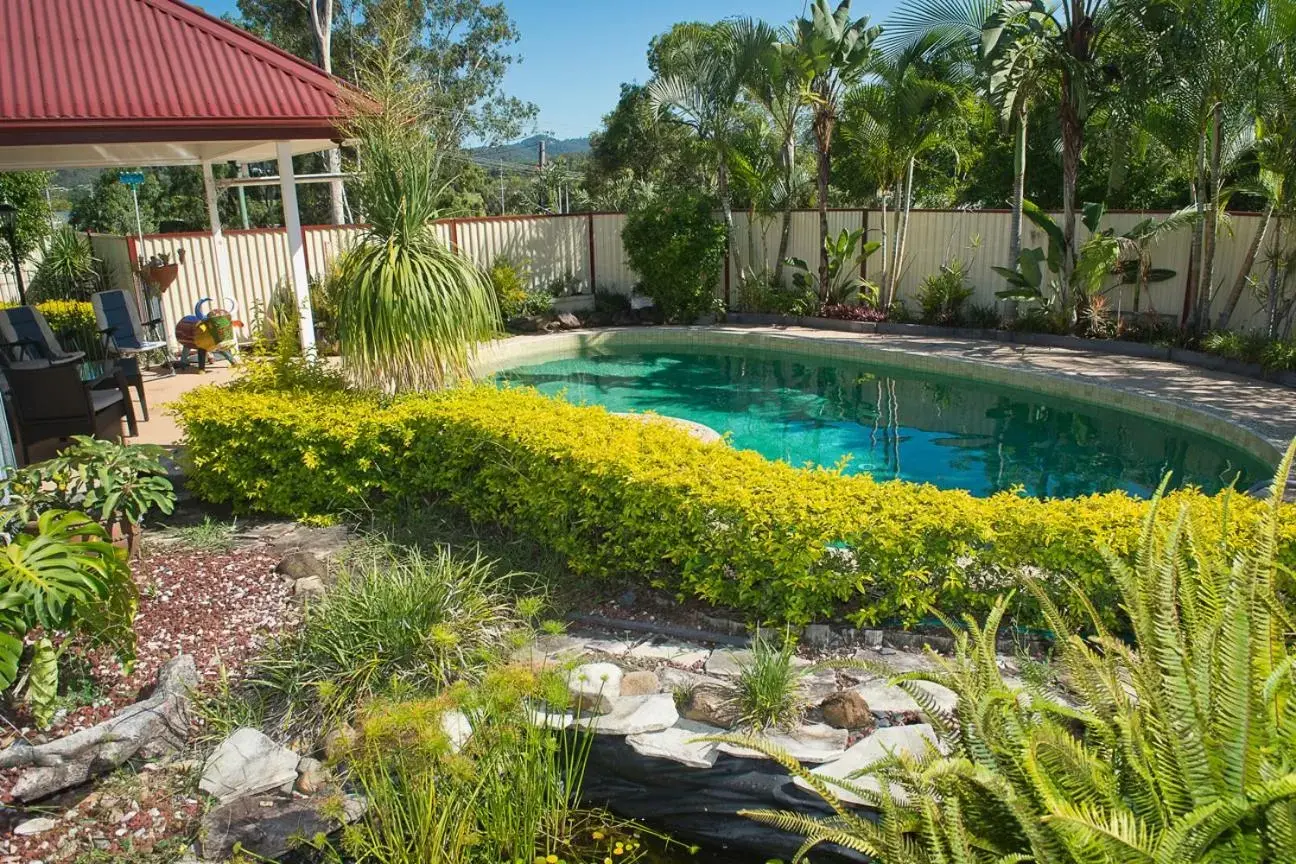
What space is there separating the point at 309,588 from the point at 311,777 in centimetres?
158

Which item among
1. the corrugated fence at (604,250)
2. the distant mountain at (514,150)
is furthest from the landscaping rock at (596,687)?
the distant mountain at (514,150)

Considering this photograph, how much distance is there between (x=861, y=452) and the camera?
9414 mm

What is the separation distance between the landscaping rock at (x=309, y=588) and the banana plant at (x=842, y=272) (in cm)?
1120

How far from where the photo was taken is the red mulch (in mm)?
3428

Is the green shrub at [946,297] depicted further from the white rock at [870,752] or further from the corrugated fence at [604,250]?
the white rock at [870,752]

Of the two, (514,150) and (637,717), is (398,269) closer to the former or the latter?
(637,717)

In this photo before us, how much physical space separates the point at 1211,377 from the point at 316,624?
10266mm

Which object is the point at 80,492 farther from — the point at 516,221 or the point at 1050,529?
the point at 516,221

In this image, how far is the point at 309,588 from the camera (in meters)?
5.09

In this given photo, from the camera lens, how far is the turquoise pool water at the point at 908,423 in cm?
856

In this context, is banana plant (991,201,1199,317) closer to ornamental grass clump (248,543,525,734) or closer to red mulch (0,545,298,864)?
ornamental grass clump (248,543,525,734)

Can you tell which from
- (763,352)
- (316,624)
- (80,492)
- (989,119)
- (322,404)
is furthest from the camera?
(989,119)

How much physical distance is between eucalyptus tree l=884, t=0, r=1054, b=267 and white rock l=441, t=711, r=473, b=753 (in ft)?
36.0

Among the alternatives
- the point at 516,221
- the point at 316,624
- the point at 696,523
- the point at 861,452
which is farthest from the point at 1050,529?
the point at 516,221
